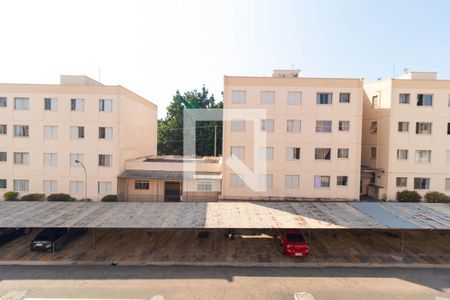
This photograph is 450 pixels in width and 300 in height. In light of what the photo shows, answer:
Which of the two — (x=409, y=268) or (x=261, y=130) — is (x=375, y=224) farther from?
(x=261, y=130)

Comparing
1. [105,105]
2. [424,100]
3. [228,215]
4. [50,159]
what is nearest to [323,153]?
[424,100]

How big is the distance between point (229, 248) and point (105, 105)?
756 inches

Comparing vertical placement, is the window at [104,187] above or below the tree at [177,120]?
below

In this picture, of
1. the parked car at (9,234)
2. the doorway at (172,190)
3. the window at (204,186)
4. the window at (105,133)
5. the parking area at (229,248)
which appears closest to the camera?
the parking area at (229,248)

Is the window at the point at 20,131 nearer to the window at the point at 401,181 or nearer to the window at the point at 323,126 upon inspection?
the window at the point at 323,126

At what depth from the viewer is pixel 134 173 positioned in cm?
2880

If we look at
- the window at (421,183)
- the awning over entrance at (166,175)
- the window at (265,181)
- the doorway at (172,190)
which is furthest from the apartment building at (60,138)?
the window at (421,183)

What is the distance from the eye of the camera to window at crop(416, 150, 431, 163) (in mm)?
28312

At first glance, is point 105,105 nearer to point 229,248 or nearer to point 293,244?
point 229,248

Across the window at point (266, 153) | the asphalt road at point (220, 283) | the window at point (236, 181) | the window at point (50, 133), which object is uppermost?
the window at point (50, 133)

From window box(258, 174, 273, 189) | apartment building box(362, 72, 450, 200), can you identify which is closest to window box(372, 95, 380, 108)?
apartment building box(362, 72, 450, 200)

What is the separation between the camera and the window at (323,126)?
91.2 ft

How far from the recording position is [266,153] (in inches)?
1094

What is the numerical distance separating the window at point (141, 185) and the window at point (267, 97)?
49.5 ft
